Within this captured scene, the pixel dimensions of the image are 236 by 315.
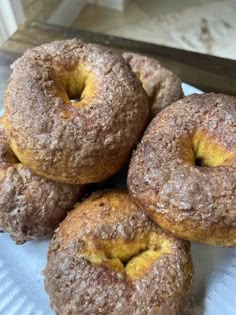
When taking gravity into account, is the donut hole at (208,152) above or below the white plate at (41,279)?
above

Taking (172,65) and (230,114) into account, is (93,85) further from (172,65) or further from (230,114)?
(172,65)

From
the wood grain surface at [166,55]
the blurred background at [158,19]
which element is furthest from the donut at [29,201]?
the blurred background at [158,19]

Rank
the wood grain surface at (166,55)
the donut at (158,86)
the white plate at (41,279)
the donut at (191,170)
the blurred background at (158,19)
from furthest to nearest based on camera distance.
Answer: the blurred background at (158,19)
the wood grain surface at (166,55)
the donut at (158,86)
the white plate at (41,279)
the donut at (191,170)

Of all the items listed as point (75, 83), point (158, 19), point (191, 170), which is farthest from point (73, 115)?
point (158, 19)

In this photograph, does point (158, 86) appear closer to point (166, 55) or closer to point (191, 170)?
point (191, 170)

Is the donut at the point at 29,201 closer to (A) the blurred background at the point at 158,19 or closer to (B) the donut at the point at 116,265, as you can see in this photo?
(B) the donut at the point at 116,265

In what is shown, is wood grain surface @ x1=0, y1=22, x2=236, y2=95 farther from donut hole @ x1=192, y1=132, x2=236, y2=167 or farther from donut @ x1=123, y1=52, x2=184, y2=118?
donut hole @ x1=192, y1=132, x2=236, y2=167

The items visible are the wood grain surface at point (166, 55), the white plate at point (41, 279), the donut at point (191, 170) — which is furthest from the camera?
the wood grain surface at point (166, 55)
